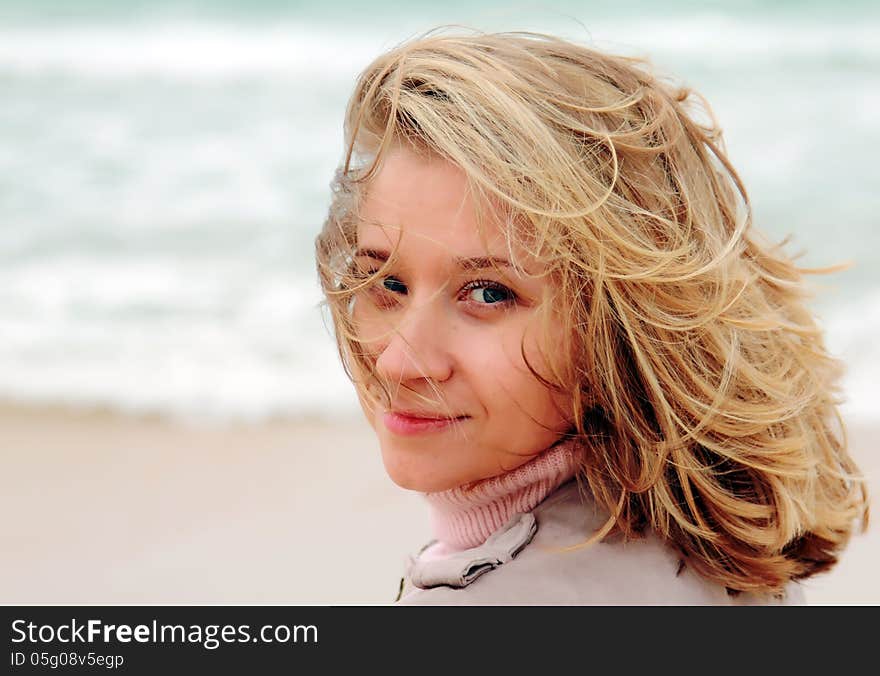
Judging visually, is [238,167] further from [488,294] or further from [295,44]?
[488,294]

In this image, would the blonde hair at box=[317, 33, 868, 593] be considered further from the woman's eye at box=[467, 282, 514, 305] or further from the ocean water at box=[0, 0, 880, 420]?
the ocean water at box=[0, 0, 880, 420]

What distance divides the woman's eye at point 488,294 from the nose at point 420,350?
6 centimetres

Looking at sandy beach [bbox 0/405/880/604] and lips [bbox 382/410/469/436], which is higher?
sandy beach [bbox 0/405/880/604]

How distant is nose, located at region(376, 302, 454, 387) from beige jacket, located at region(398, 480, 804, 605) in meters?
0.26

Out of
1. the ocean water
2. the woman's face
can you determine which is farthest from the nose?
the ocean water

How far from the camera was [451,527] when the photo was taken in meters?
1.85

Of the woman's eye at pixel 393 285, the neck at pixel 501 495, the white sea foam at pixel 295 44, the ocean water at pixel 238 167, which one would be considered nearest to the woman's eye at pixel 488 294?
the woman's eye at pixel 393 285

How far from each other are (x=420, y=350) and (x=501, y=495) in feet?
0.91

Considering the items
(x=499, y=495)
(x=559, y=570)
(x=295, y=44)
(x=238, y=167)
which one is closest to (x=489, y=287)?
(x=499, y=495)

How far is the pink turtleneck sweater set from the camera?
175 cm

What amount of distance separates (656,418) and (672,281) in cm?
22

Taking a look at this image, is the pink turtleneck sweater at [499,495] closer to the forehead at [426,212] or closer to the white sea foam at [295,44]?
the forehead at [426,212]

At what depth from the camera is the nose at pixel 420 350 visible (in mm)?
1689
